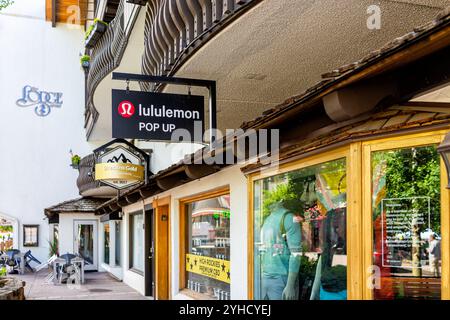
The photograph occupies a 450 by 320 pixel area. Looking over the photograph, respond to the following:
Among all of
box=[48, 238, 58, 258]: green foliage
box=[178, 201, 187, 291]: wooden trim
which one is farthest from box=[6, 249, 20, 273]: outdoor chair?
box=[178, 201, 187, 291]: wooden trim

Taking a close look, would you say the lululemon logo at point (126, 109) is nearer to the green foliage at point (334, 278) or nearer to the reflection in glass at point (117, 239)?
the green foliage at point (334, 278)

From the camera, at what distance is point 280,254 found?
598 centimetres

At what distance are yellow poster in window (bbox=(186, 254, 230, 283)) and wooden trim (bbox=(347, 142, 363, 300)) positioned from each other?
4.04 meters

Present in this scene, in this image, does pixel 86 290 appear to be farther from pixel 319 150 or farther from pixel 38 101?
pixel 38 101

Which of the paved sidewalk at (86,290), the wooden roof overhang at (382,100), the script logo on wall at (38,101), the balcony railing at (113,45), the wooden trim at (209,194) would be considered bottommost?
the paved sidewalk at (86,290)

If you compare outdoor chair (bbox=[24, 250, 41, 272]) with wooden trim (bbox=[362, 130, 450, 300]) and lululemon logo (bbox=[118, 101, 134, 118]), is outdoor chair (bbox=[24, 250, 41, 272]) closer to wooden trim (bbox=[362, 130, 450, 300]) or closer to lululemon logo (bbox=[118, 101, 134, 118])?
lululemon logo (bbox=[118, 101, 134, 118])

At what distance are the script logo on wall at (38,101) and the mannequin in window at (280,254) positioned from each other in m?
23.3

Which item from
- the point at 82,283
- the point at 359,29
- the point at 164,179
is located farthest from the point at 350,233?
the point at 82,283

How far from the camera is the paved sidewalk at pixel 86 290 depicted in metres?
14.7

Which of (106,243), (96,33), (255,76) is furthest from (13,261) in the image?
(255,76)

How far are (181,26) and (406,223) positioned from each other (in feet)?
11.8

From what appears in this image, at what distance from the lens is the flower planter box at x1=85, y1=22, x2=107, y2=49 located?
1371 centimetres

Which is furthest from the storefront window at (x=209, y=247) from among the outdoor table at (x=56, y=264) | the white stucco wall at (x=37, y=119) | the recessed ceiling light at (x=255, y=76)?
the white stucco wall at (x=37, y=119)
